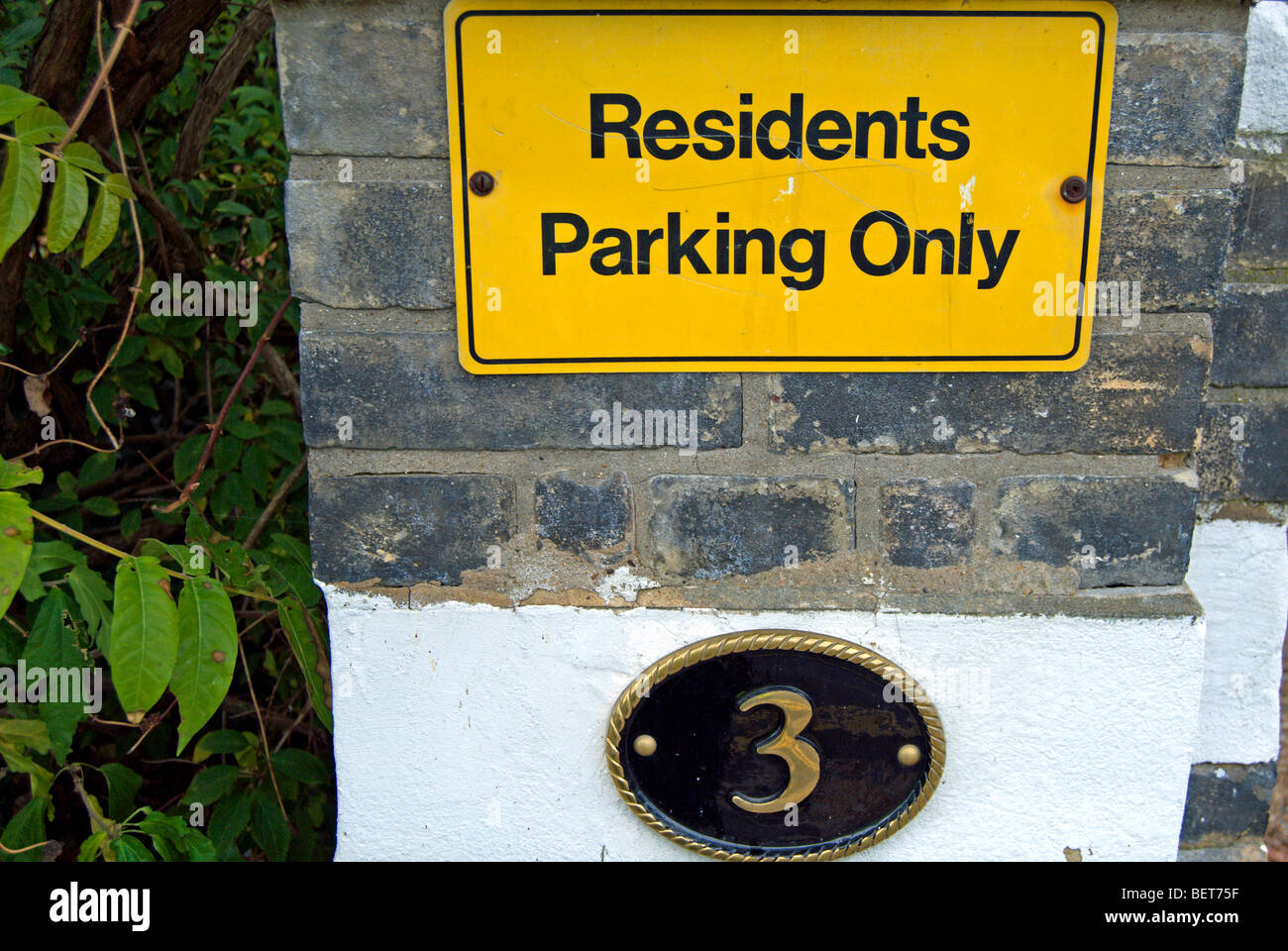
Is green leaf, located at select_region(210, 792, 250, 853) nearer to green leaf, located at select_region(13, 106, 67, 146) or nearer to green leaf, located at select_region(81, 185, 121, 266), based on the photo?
green leaf, located at select_region(81, 185, 121, 266)

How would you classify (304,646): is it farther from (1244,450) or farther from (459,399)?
(1244,450)

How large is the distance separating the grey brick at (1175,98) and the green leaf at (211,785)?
1.59 m

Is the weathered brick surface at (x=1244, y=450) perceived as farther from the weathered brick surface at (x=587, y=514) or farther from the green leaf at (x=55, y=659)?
the green leaf at (x=55, y=659)

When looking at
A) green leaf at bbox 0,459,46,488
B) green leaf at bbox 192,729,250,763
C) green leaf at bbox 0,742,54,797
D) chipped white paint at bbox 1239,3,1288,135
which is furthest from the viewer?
green leaf at bbox 192,729,250,763

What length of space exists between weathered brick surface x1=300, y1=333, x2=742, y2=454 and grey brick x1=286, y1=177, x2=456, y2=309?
0.18 ft

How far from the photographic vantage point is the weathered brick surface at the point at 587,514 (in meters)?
1.19

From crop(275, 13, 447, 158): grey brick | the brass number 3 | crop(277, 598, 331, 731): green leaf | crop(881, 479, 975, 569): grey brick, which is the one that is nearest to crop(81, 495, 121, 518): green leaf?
crop(277, 598, 331, 731): green leaf

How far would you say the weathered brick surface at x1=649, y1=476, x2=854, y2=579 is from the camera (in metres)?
1.19

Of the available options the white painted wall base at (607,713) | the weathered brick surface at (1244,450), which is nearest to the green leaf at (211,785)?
the white painted wall base at (607,713)

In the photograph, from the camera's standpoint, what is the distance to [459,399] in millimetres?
1168

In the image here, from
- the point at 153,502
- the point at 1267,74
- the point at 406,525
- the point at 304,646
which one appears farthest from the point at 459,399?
the point at 1267,74

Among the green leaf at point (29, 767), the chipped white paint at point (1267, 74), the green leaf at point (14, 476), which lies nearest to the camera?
the green leaf at point (14, 476)

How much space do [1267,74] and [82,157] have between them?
1.72m

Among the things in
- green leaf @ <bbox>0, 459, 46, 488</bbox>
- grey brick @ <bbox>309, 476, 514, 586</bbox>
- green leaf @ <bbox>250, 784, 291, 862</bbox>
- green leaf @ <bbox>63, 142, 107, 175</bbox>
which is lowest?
green leaf @ <bbox>250, 784, 291, 862</bbox>
